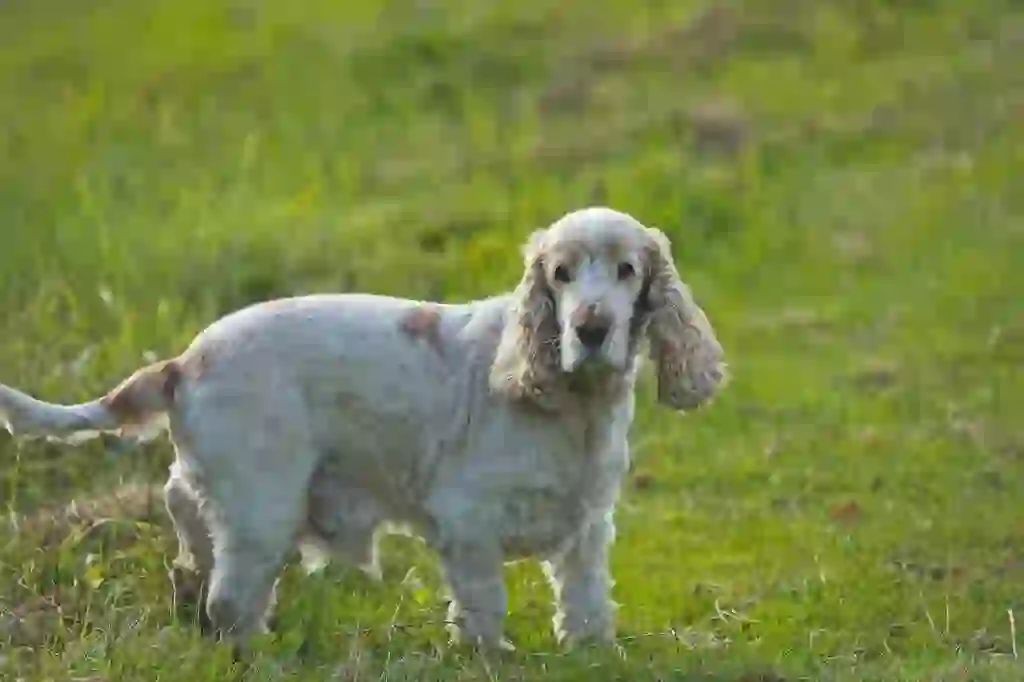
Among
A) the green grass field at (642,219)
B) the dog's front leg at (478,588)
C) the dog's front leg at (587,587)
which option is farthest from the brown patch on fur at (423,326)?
the green grass field at (642,219)

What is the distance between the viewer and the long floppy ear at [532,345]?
5.96m

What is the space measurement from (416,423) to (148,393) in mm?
865

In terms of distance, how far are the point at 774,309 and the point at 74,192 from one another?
4271mm

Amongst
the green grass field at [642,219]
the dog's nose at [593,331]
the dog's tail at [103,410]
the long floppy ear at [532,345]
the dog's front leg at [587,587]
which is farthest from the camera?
the green grass field at [642,219]

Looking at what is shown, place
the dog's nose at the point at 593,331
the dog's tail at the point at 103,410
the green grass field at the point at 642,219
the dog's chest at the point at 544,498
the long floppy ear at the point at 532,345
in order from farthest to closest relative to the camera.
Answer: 1. the green grass field at the point at 642,219
2. the dog's tail at the point at 103,410
3. the dog's chest at the point at 544,498
4. the long floppy ear at the point at 532,345
5. the dog's nose at the point at 593,331

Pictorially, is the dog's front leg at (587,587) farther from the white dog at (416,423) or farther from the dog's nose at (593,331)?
the dog's nose at (593,331)

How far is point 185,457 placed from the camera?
6.28m

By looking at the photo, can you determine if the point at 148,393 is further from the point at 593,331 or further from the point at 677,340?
the point at 677,340

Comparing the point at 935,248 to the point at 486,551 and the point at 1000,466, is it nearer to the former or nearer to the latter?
the point at 1000,466

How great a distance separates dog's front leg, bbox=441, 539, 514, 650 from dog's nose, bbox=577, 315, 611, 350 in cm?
77

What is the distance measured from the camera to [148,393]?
6.32 meters

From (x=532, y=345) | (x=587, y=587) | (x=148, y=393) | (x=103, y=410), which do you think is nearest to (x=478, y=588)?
(x=587, y=587)

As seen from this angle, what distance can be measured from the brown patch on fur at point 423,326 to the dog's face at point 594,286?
0.51 metres

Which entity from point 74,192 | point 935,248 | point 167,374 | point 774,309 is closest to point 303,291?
point 74,192
